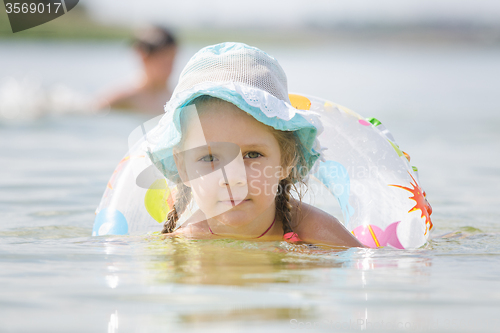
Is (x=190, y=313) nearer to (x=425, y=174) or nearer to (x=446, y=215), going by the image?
(x=446, y=215)

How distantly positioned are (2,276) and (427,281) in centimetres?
148

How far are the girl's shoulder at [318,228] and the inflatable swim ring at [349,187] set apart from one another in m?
0.14

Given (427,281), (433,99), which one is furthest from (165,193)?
(433,99)

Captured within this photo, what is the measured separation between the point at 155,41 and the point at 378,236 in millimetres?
6986

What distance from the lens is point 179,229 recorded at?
10.5ft

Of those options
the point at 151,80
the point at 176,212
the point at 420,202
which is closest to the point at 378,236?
the point at 420,202

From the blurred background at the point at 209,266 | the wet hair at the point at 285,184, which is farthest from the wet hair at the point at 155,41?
the wet hair at the point at 285,184

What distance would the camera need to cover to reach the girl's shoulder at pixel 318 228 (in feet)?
10.1

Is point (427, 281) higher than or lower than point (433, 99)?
lower

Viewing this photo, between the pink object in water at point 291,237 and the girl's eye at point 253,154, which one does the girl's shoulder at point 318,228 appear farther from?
the girl's eye at point 253,154

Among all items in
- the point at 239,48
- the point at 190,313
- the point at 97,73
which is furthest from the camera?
the point at 97,73

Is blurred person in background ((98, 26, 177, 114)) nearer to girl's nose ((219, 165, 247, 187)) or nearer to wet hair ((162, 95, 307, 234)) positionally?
wet hair ((162, 95, 307, 234))

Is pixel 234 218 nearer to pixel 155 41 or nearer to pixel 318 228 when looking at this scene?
pixel 318 228

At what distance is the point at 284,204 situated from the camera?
3.20m
